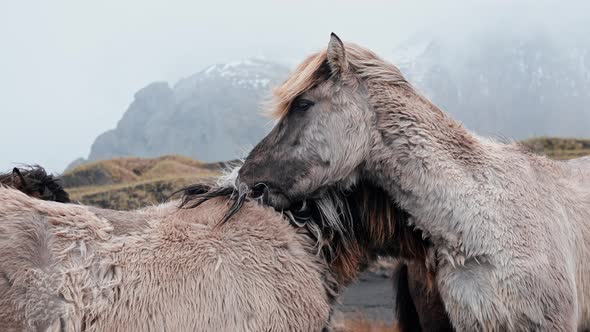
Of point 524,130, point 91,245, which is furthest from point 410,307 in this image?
point 524,130

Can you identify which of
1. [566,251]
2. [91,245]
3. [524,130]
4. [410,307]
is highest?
[91,245]

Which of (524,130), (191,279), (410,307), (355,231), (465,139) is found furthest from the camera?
(524,130)

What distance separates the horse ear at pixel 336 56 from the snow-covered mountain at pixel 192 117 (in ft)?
267

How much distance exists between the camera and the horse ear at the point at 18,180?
4.51 m

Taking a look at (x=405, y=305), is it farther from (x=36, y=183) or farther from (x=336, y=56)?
(x=36, y=183)

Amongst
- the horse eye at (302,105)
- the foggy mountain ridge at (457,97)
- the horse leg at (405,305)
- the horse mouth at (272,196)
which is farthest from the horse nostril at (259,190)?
the foggy mountain ridge at (457,97)

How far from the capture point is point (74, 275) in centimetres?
271

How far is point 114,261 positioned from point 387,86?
6.95 ft

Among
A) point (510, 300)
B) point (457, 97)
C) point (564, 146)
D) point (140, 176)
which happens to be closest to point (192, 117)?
point (457, 97)

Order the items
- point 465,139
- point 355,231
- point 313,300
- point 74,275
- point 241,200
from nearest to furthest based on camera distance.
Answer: point 74,275
point 313,300
point 241,200
point 355,231
point 465,139

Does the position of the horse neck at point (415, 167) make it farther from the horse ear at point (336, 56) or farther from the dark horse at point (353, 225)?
the horse ear at point (336, 56)

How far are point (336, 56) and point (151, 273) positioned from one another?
1.84m

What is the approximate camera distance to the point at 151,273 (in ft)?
9.37

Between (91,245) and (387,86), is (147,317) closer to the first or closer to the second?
(91,245)
